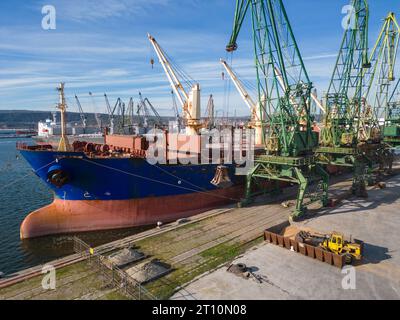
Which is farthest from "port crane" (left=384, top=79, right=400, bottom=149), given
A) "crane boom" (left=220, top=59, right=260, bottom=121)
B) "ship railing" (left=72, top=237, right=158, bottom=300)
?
"ship railing" (left=72, top=237, right=158, bottom=300)

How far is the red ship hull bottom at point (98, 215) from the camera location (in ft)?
86.3

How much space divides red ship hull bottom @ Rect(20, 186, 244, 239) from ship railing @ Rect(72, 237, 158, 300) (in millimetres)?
8166

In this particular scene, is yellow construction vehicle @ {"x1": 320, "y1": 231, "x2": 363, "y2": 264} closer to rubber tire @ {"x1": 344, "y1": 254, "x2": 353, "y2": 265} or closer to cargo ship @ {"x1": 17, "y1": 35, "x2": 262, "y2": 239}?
rubber tire @ {"x1": 344, "y1": 254, "x2": 353, "y2": 265}

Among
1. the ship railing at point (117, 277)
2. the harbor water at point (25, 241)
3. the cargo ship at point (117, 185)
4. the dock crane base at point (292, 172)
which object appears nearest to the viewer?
the ship railing at point (117, 277)

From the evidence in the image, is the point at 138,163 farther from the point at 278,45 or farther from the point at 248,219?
the point at 278,45

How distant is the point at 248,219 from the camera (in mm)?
26922

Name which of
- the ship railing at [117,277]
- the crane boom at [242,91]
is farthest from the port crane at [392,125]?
the ship railing at [117,277]

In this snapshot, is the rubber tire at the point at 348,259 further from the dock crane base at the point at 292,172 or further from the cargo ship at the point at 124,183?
the cargo ship at the point at 124,183

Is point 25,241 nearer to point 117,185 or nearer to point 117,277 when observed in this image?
point 117,185

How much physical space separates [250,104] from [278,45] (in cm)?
2820

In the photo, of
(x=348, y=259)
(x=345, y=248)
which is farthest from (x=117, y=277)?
(x=345, y=248)

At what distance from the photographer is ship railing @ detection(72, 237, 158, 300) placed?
14.6 meters

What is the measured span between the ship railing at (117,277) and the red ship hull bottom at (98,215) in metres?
8.17
